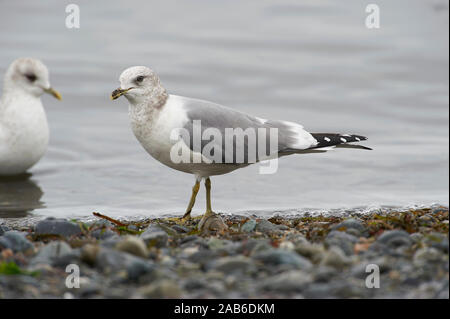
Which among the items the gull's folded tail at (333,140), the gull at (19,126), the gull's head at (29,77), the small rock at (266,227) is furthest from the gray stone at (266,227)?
the gull at (19,126)

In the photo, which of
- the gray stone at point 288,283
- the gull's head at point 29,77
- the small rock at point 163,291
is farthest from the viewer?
the gull's head at point 29,77

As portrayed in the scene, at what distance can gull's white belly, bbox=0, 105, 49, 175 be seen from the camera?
7.68 metres

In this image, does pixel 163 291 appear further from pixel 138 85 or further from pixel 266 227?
pixel 138 85

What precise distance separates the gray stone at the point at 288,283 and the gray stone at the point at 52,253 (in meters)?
1.08

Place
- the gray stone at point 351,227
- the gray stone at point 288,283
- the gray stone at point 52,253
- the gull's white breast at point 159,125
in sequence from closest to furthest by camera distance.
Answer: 1. the gray stone at point 288,283
2. the gray stone at point 52,253
3. the gray stone at point 351,227
4. the gull's white breast at point 159,125

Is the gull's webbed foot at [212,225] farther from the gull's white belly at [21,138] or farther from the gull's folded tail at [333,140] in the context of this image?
the gull's white belly at [21,138]

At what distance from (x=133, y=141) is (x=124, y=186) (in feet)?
4.82

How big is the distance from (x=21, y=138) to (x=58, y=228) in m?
3.20

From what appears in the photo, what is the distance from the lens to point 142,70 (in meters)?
5.56

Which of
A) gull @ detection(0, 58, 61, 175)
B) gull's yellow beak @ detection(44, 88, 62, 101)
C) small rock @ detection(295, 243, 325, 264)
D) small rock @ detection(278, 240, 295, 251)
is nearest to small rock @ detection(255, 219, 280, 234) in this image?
small rock @ detection(278, 240, 295, 251)

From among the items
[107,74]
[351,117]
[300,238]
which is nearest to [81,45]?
[107,74]

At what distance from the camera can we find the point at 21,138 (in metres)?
7.73

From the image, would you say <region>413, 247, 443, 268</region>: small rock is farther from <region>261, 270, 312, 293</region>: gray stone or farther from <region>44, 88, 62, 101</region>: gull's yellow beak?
<region>44, 88, 62, 101</region>: gull's yellow beak

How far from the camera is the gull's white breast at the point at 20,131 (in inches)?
300
